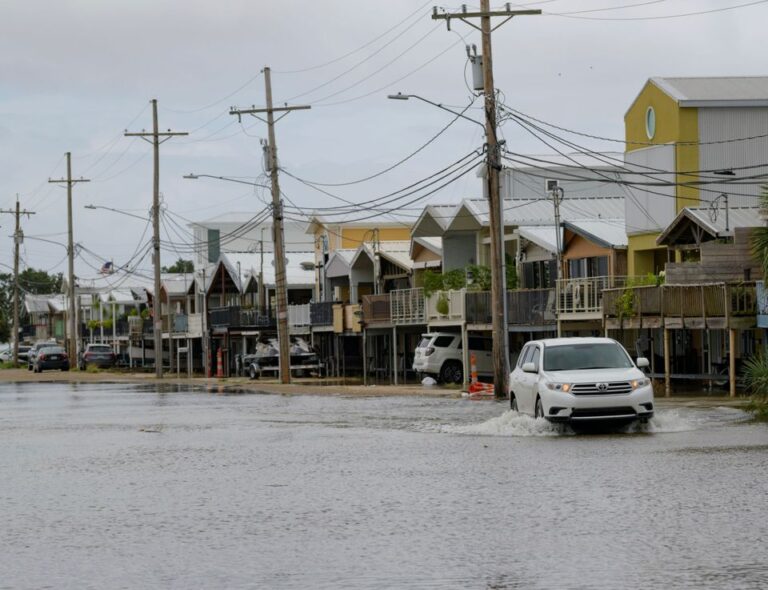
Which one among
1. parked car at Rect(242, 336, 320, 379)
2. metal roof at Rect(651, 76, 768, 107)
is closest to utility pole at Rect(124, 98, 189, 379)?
parked car at Rect(242, 336, 320, 379)

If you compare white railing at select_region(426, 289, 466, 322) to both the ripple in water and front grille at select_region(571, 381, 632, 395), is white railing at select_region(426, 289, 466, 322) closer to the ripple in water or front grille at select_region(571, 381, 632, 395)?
the ripple in water

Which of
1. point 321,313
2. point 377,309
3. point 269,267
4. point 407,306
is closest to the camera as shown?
point 407,306

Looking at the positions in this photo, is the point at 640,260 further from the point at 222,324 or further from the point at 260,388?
the point at 222,324

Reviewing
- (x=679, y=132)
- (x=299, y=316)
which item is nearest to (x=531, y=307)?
(x=679, y=132)

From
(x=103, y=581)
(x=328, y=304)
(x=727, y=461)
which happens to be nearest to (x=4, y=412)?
(x=727, y=461)

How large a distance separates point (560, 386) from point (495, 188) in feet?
52.4

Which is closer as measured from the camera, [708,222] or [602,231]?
[708,222]

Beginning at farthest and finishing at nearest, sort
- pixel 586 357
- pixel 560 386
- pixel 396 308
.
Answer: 1. pixel 396 308
2. pixel 586 357
3. pixel 560 386

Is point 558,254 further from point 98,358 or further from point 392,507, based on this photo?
point 98,358

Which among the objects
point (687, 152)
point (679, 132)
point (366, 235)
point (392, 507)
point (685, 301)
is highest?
point (679, 132)

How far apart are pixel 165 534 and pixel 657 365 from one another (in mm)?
33716

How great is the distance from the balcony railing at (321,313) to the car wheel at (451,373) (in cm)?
1800

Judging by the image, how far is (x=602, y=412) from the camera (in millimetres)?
22547

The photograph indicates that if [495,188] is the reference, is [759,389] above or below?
below
